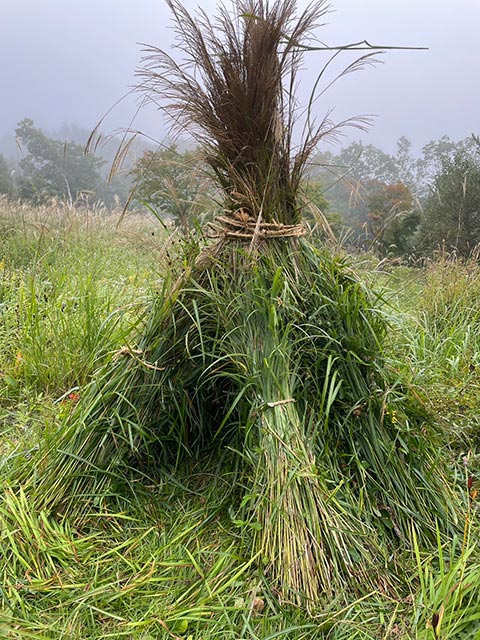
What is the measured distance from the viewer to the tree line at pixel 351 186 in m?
1.78

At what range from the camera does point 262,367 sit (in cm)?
138

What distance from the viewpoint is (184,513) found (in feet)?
4.76

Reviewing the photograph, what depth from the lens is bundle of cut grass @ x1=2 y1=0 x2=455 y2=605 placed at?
1.33m

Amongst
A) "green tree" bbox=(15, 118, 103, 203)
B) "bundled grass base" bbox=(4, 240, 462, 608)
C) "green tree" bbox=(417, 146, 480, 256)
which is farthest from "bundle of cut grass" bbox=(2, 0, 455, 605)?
→ "green tree" bbox=(417, 146, 480, 256)

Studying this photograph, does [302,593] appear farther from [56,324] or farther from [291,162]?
[56,324]

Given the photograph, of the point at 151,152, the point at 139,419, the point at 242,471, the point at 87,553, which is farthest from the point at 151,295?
the point at 87,553

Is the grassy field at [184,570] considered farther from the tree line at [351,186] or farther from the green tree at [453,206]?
the green tree at [453,206]

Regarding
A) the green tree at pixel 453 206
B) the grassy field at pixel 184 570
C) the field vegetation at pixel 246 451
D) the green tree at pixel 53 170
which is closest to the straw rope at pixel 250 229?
the field vegetation at pixel 246 451

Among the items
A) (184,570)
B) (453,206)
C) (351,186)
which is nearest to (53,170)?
(453,206)

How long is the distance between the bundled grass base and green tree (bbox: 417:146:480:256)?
6769 mm

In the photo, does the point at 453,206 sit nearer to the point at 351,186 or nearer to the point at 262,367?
the point at 351,186

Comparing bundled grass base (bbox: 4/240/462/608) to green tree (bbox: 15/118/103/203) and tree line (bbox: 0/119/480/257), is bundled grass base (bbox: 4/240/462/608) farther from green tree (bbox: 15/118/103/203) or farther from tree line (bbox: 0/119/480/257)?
green tree (bbox: 15/118/103/203)

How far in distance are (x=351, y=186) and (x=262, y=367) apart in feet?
2.81

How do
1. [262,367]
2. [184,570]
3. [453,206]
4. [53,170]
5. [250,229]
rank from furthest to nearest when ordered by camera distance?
[53,170]
[453,206]
[250,229]
[262,367]
[184,570]
